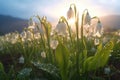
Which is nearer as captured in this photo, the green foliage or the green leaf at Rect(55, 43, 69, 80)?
the green leaf at Rect(55, 43, 69, 80)

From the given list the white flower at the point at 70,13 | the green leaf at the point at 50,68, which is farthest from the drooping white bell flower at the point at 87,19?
the green leaf at the point at 50,68

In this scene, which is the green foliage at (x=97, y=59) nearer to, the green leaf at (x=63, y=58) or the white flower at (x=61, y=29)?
the green leaf at (x=63, y=58)

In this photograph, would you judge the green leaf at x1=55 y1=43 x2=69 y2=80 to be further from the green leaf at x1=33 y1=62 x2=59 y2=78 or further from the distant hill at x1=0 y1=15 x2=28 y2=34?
the distant hill at x1=0 y1=15 x2=28 y2=34

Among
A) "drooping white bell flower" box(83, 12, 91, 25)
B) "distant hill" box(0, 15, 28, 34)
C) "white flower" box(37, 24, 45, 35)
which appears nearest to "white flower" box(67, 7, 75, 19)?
"drooping white bell flower" box(83, 12, 91, 25)

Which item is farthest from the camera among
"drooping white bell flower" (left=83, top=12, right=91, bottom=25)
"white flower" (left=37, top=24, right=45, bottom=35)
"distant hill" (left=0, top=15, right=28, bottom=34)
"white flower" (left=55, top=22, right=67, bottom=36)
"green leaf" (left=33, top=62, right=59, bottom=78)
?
"distant hill" (left=0, top=15, right=28, bottom=34)

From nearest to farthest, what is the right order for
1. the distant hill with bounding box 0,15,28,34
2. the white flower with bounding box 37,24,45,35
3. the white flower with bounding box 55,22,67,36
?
1. the white flower with bounding box 55,22,67,36
2. the white flower with bounding box 37,24,45,35
3. the distant hill with bounding box 0,15,28,34

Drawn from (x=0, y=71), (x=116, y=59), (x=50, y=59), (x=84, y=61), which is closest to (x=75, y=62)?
(x=84, y=61)

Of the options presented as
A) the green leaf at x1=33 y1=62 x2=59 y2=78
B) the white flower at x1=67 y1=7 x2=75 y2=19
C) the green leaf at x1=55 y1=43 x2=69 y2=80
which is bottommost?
the green leaf at x1=33 y1=62 x2=59 y2=78

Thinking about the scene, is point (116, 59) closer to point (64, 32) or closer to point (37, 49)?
point (37, 49)

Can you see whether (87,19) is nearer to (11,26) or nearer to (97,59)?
(97,59)
